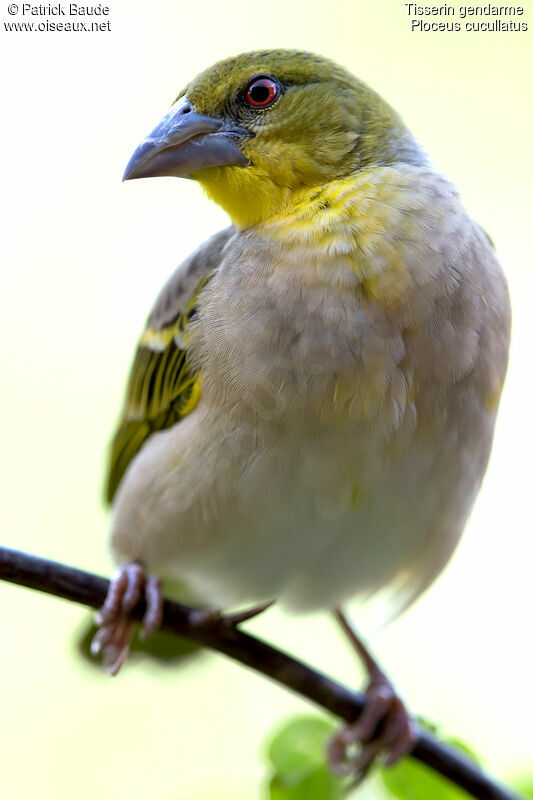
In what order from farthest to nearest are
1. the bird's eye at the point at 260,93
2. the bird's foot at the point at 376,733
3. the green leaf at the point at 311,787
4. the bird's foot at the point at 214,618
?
the bird's foot at the point at 376,733 < the bird's eye at the point at 260,93 < the bird's foot at the point at 214,618 < the green leaf at the point at 311,787

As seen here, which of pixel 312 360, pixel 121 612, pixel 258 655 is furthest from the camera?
pixel 121 612

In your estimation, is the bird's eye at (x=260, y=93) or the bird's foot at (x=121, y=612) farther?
the bird's foot at (x=121, y=612)

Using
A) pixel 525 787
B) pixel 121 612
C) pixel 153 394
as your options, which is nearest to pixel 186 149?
pixel 153 394

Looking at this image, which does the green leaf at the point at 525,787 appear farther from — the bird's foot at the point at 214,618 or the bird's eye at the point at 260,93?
the bird's eye at the point at 260,93

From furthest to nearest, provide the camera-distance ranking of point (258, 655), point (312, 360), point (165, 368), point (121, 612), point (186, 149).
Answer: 1. point (165, 368)
2. point (121, 612)
3. point (186, 149)
4. point (312, 360)
5. point (258, 655)

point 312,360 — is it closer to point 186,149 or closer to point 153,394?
point 186,149

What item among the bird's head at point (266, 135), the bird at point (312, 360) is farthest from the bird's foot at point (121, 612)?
the bird's head at point (266, 135)

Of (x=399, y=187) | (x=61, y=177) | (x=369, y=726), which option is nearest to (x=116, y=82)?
(x=61, y=177)
